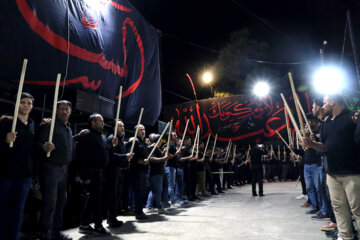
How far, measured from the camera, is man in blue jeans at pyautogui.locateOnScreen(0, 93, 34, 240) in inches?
115

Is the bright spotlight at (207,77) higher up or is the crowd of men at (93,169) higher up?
the bright spotlight at (207,77)

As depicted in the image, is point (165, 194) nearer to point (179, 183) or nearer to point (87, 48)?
point (179, 183)

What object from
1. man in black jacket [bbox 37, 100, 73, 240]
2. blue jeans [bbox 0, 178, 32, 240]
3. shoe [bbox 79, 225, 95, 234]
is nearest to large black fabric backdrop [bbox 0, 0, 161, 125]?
man in black jacket [bbox 37, 100, 73, 240]

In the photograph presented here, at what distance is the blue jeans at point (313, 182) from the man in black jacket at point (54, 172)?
4.80 m

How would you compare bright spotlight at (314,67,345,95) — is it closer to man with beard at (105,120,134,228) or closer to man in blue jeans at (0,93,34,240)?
man with beard at (105,120,134,228)

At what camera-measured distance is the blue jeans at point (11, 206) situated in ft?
9.59

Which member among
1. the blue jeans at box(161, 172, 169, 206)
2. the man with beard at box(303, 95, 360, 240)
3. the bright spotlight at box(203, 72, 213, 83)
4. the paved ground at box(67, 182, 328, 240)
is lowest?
the paved ground at box(67, 182, 328, 240)

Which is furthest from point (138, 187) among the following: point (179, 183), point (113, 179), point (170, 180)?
point (179, 183)

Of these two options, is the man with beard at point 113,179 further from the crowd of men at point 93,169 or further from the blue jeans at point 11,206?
the blue jeans at point 11,206

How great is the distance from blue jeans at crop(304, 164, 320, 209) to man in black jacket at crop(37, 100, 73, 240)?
4.80 m

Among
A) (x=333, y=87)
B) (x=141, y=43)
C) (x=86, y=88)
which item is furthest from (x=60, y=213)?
(x=333, y=87)

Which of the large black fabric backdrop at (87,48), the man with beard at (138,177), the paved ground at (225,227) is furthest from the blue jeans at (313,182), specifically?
the large black fabric backdrop at (87,48)

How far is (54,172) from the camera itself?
357cm

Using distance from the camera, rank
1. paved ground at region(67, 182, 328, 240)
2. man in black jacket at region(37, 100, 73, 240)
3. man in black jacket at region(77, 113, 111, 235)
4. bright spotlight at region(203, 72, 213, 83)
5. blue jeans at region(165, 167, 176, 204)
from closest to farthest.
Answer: man in black jacket at region(37, 100, 73, 240), paved ground at region(67, 182, 328, 240), man in black jacket at region(77, 113, 111, 235), blue jeans at region(165, 167, 176, 204), bright spotlight at region(203, 72, 213, 83)
